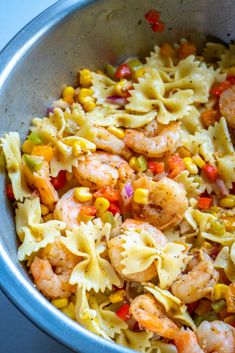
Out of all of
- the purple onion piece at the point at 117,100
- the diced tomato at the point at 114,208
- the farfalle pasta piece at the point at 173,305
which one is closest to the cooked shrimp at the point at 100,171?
the diced tomato at the point at 114,208

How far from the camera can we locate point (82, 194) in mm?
3771

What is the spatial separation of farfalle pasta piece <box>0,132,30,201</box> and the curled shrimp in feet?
1.28

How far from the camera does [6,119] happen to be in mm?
3871

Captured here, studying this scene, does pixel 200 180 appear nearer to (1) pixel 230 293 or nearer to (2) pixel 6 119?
(1) pixel 230 293

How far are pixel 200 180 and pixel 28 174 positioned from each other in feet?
3.32

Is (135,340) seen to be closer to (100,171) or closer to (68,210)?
(68,210)

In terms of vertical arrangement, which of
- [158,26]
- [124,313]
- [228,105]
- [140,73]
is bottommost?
[124,313]

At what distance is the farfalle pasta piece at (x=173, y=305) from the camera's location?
3418mm

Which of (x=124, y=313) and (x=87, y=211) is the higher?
(x=87, y=211)

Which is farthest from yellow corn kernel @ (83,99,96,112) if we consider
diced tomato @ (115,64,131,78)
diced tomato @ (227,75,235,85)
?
diced tomato @ (227,75,235,85)

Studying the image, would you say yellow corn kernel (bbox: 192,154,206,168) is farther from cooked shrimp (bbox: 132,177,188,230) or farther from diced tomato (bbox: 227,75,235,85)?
diced tomato (bbox: 227,75,235,85)

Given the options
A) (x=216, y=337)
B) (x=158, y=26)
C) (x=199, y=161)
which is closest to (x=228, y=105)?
(x=199, y=161)

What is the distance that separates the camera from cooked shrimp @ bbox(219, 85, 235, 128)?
4.16 m

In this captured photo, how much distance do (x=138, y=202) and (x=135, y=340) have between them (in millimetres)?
761
